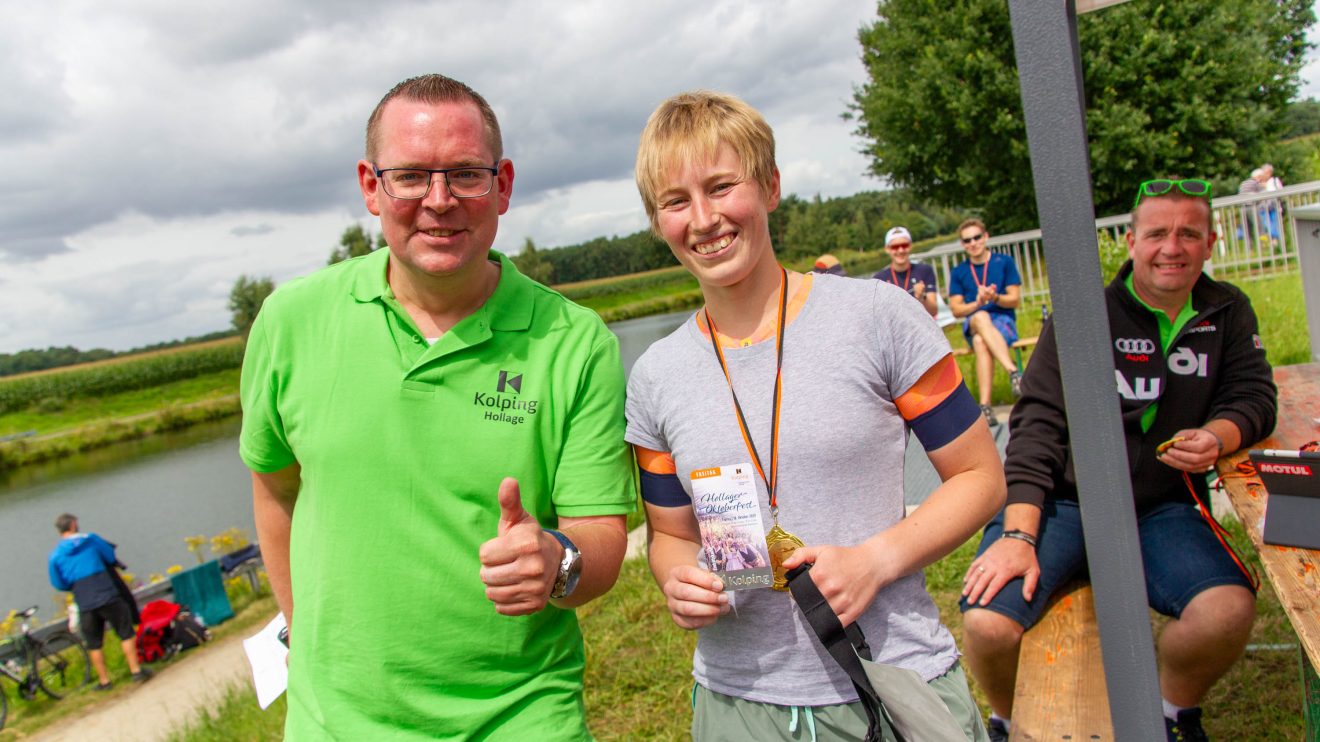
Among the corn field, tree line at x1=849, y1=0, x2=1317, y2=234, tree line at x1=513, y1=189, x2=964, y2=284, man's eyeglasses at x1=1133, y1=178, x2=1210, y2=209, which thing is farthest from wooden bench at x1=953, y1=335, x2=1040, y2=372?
the corn field

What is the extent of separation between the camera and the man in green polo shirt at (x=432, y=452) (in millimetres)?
1983

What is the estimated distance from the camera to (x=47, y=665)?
16.7 metres

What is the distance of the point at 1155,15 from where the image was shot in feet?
72.8

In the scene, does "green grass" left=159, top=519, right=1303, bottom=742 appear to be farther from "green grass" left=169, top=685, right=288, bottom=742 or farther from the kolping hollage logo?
the kolping hollage logo

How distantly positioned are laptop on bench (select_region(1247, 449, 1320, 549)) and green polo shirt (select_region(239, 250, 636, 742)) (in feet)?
5.06

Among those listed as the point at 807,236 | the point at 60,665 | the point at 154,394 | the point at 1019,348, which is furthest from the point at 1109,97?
the point at 154,394

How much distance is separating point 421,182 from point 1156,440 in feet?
8.43

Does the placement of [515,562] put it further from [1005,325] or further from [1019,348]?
[1019,348]

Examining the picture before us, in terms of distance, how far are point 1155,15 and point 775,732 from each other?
84.0 ft

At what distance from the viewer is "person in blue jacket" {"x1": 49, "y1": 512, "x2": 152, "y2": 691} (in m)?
14.7

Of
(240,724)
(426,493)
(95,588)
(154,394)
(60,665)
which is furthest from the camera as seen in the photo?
(154,394)

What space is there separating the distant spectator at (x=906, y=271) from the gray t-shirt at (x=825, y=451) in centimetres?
712

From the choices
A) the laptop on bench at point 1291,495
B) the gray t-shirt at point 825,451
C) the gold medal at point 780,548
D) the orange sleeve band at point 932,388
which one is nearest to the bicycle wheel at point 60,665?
the gray t-shirt at point 825,451

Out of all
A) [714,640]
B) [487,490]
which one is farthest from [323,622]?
[714,640]
